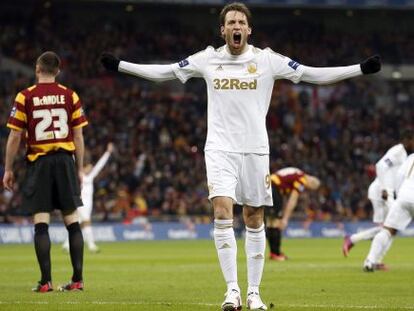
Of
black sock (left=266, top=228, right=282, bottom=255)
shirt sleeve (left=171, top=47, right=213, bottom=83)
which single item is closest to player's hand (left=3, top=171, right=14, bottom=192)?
shirt sleeve (left=171, top=47, right=213, bottom=83)

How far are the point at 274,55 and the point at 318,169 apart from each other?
32.3 meters

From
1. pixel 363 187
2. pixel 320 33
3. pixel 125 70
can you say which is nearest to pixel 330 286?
pixel 125 70

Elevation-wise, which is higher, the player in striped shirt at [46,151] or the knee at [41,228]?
the player in striped shirt at [46,151]

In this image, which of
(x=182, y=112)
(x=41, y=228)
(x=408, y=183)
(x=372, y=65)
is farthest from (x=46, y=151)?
(x=182, y=112)

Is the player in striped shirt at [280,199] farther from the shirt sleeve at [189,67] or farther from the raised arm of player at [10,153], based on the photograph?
the shirt sleeve at [189,67]

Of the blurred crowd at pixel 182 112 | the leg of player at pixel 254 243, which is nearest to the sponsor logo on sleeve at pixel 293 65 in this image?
the leg of player at pixel 254 243

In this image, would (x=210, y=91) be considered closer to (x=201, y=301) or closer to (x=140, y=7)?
(x=201, y=301)

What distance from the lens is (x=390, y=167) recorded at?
722 inches

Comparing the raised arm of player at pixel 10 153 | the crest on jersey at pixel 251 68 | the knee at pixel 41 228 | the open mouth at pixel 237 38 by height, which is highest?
the open mouth at pixel 237 38

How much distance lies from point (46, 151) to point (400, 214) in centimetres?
627

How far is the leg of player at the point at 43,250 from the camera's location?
40.6 ft

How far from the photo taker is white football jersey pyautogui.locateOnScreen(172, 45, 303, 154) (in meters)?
10.1

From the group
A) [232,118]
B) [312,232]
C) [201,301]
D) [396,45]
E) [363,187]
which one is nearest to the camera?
[232,118]

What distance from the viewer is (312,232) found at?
124 ft
